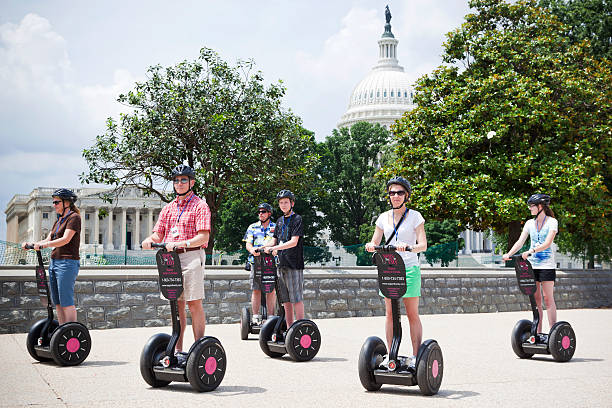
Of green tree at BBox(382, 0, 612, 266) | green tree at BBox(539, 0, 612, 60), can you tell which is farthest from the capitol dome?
green tree at BBox(382, 0, 612, 266)

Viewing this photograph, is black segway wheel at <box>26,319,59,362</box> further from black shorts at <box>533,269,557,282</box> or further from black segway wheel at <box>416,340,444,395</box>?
black shorts at <box>533,269,557,282</box>

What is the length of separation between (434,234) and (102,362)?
53931 mm

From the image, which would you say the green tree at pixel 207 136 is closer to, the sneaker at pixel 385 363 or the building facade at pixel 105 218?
the sneaker at pixel 385 363

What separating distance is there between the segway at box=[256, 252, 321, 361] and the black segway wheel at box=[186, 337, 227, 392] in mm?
2133

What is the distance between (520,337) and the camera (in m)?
9.39

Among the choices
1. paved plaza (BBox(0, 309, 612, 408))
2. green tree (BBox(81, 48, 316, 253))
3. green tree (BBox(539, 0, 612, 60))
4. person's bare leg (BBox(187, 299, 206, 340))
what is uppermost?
green tree (BBox(539, 0, 612, 60))

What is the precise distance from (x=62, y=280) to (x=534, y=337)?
6.11 m

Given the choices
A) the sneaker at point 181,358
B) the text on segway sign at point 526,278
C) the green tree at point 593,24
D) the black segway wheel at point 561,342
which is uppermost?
the green tree at point 593,24

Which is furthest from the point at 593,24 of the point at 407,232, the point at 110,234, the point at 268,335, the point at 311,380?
the point at 110,234

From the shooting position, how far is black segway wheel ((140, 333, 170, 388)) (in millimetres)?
6734

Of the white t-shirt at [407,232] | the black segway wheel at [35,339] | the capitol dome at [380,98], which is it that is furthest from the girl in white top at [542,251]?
the capitol dome at [380,98]

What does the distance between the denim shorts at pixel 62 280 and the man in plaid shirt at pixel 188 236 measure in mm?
1997

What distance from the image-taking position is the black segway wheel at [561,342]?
29.6 ft

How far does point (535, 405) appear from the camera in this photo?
6168mm
